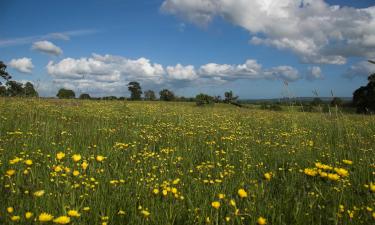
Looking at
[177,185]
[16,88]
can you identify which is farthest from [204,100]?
[177,185]

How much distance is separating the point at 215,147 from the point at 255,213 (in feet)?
10.2

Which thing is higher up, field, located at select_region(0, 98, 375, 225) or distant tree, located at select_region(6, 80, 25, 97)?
distant tree, located at select_region(6, 80, 25, 97)

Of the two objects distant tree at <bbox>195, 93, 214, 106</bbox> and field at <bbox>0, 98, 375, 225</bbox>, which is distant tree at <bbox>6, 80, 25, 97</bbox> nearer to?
field at <bbox>0, 98, 375, 225</bbox>

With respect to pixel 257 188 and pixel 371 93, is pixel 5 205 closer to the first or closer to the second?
pixel 257 188

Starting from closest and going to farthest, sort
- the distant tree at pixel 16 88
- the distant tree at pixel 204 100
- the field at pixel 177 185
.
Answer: the field at pixel 177 185 < the distant tree at pixel 16 88 < the distant tree at pixel 204 100

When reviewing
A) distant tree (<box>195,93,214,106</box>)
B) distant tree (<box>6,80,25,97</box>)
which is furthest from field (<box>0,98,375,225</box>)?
distant tree (<box>195,93,214,106</box>)

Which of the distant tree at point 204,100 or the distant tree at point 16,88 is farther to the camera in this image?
the distant tree at point 204,100

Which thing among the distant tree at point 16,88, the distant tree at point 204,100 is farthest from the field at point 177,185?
the distant tree at point 204,100

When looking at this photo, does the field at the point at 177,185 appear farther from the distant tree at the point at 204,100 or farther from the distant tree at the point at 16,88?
the distant tree at the point at 204,100

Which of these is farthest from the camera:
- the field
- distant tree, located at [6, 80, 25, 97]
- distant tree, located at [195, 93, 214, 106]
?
distant tree, located at [195, 93, 214, 106]

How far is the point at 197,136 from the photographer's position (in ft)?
22.4

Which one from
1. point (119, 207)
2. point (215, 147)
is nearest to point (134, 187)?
point (119, 207)

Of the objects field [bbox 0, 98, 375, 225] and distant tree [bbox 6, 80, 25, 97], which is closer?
field [bbox 0, 98, 375, 225]

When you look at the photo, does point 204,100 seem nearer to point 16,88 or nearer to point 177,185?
point 16,88
